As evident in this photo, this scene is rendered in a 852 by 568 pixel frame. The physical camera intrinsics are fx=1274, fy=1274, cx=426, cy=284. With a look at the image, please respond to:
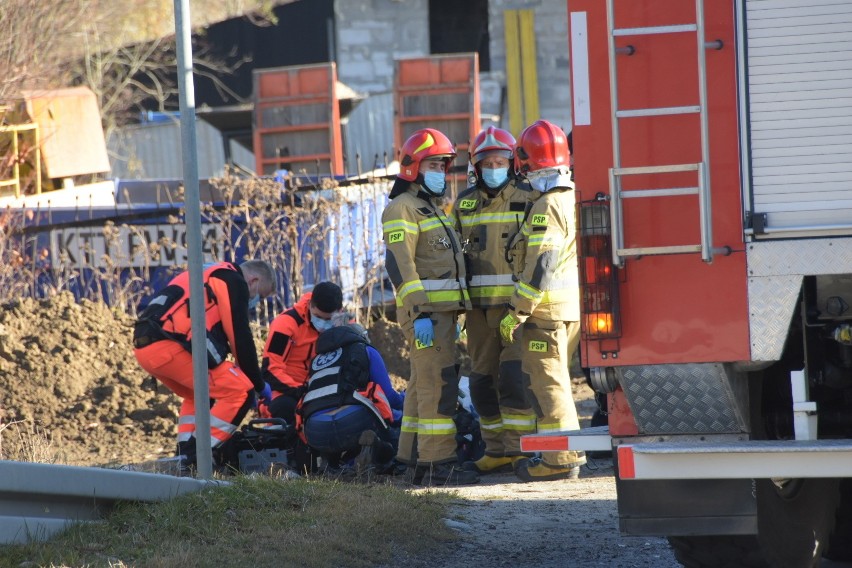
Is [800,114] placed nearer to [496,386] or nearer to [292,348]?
[496,386]

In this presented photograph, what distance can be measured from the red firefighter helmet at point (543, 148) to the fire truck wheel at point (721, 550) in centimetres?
312

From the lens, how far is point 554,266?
23.4 feet

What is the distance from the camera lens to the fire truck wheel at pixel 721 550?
15.7 ft

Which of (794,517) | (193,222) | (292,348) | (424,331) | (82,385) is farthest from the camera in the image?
(82,385)

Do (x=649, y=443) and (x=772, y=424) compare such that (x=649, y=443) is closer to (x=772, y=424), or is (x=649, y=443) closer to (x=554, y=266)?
(x=772, y=424)

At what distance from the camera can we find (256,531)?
5391 mm

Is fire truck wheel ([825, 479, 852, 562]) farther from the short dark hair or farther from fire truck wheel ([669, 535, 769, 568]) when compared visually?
the short dark hair

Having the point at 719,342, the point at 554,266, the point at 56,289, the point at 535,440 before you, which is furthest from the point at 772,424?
the point at 56,289

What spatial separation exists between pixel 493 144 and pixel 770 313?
3607 mm

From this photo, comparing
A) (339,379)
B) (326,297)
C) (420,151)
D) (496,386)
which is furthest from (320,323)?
(420,151)

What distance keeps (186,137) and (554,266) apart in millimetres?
2363

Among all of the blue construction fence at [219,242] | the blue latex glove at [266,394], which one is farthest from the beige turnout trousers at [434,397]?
the blue construction fence at [219,242]

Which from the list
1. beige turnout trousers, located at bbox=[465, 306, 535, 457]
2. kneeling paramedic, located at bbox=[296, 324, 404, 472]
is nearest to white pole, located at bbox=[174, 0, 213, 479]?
kneeling paramedic, located at bbox=[296, 324, 404, 472]

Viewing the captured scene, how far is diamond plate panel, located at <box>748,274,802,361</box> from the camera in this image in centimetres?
419
